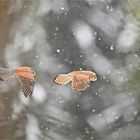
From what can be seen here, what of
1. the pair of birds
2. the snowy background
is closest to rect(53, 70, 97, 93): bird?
the pair of birds

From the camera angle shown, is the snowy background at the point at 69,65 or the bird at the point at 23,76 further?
the snowy background at the point at 69,65

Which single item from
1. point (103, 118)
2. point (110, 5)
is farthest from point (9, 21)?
point (103, 118)

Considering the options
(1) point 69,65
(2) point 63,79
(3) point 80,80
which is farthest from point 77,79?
(1) point 69,65

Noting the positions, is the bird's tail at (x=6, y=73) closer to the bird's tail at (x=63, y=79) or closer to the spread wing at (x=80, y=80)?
the bird's tail at (x=63, y=79)

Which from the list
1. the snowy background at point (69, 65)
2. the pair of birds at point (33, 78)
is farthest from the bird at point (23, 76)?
the snowy background at point (69, 65)

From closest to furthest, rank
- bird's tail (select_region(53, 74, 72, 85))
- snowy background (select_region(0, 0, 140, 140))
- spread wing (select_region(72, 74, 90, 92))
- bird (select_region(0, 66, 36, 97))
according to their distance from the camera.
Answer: bird (select_region(0, 66, 36, 97))
spread wing (select_region(72, 74, 90, 92))
bird's tail (select_region(53, 74, 72, 85))
snowy background (select_region(0, 0, 140, 140))

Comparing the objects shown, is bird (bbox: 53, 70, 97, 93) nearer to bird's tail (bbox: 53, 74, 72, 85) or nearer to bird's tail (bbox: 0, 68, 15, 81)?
bird's tail (bbox: 53, 74, 72, 85)

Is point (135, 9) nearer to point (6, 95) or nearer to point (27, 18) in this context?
point (27, 18)
